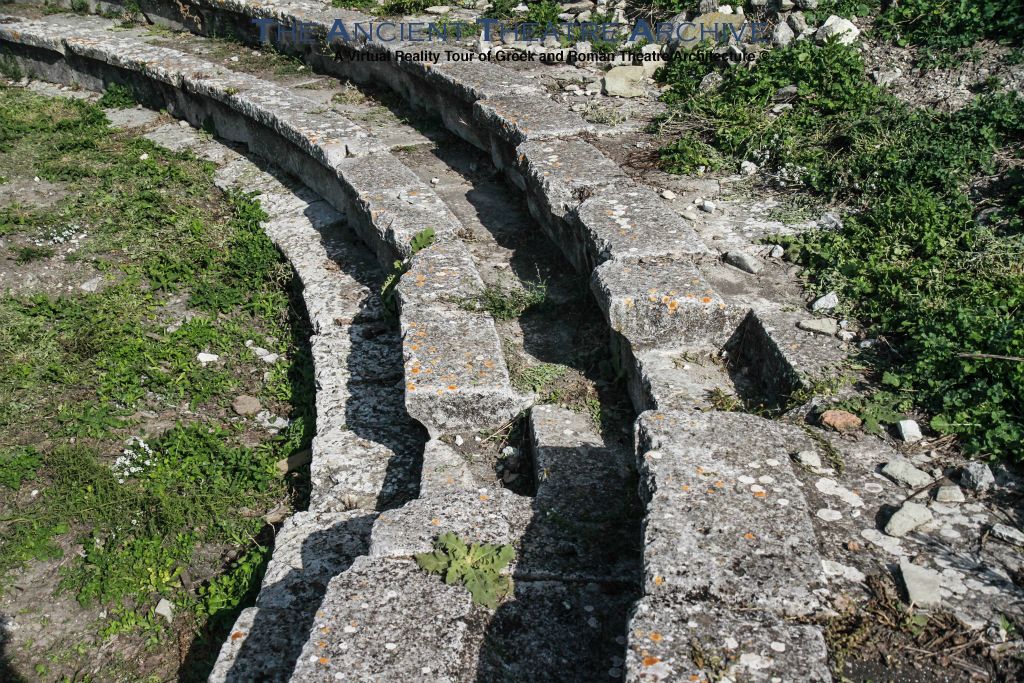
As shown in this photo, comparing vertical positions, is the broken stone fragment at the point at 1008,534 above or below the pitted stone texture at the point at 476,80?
below

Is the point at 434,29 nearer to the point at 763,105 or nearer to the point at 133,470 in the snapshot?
the point at 763,105

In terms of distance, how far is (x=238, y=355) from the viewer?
5590 millimetres

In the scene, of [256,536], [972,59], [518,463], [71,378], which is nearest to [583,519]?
[518,463]

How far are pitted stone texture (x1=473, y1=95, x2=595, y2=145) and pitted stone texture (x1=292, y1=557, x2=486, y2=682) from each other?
378cm

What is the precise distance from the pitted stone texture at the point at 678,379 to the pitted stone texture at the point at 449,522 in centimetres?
92

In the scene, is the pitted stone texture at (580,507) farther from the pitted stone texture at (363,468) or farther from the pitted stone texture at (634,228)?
the pitted stone texture at (634,228)

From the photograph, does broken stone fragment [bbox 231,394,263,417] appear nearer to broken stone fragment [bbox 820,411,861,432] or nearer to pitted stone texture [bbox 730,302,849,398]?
pitted stone texture [bbox 730,302,849,398]

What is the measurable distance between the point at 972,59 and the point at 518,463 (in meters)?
4.34

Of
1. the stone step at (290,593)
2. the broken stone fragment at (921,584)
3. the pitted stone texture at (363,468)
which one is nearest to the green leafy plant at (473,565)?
the stone step at (290,593)

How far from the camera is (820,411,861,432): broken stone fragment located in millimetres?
3566

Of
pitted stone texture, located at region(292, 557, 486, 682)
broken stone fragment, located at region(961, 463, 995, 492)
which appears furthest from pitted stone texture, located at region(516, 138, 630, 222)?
pitted stone texture, located at region(292, 557, 486, 682)

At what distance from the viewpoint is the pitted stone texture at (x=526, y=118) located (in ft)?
20.4

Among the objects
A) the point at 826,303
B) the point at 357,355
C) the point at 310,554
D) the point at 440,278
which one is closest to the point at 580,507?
the point at 310,554

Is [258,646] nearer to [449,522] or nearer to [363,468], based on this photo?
[449,522]
